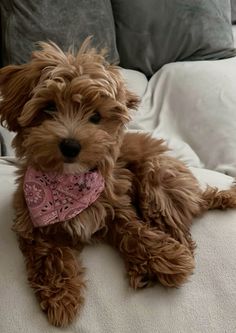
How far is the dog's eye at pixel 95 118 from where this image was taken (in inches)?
43.8

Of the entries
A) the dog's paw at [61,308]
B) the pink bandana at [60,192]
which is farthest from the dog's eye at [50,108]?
the dog's paw at [61,308]

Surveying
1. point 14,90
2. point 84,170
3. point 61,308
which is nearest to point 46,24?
point 14,90

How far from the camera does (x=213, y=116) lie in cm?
193

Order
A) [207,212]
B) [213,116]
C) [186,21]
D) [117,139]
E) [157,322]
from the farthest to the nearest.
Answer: [186,21]
[213,116]
[207,212]
[117,139]
[157,322]

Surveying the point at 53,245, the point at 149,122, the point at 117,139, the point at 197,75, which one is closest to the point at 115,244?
the point at 53,245

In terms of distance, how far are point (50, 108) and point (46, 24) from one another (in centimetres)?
107

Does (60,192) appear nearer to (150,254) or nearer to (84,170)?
(84,170)

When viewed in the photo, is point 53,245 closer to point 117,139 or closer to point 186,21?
point 117,139

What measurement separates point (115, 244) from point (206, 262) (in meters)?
0.24

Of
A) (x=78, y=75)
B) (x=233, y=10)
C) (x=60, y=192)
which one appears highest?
(x=78, y=75)

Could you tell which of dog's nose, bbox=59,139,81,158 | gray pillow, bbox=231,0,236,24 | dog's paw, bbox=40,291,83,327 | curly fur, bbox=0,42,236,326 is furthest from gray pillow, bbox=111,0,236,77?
dog's paw, bbox=40,291,83,327

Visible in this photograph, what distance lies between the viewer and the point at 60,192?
3.88 ft

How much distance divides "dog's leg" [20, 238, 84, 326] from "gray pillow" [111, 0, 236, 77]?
146 cm

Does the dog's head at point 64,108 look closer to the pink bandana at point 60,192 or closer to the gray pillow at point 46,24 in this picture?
the pink bandana at point 60,192
